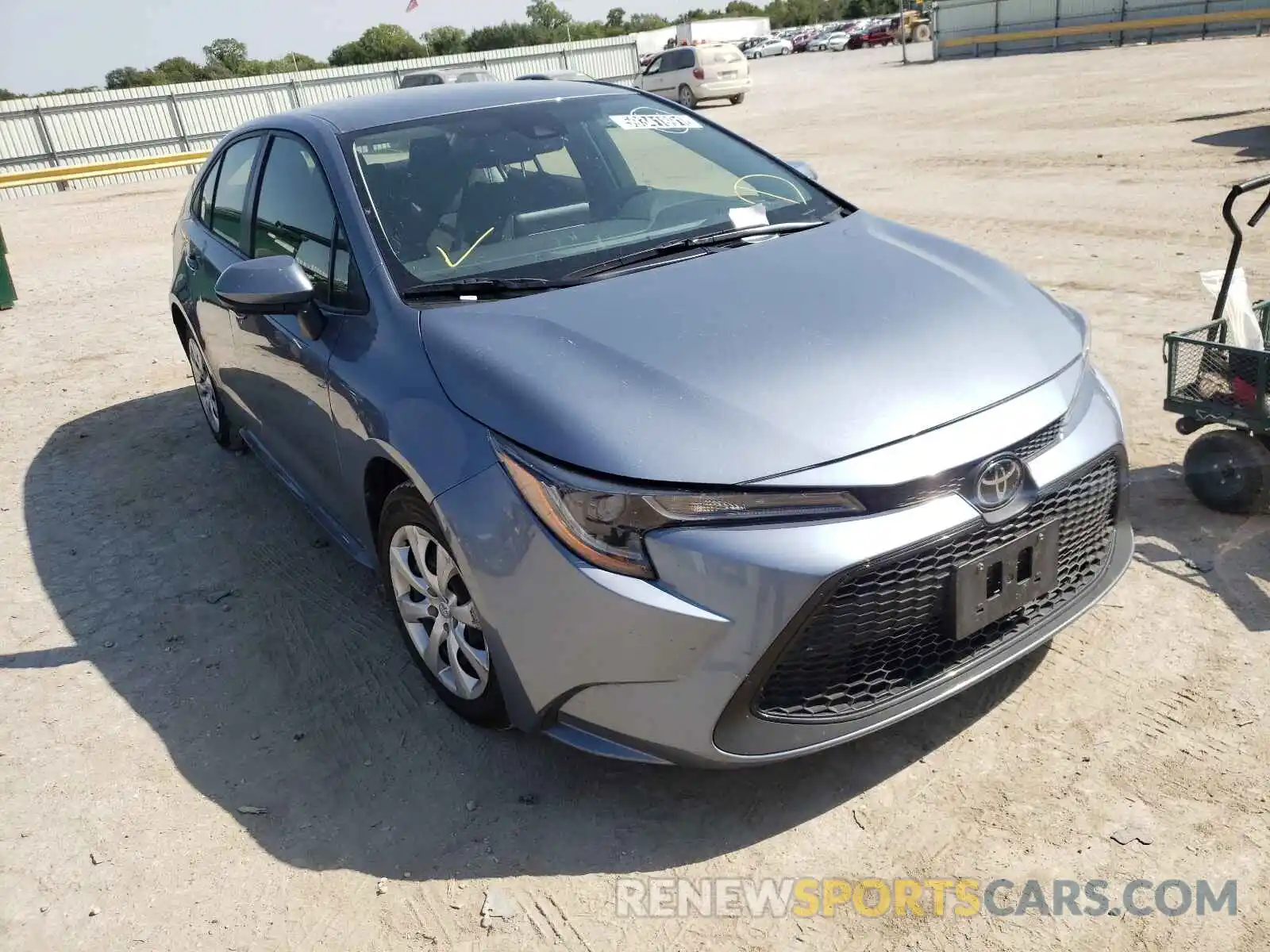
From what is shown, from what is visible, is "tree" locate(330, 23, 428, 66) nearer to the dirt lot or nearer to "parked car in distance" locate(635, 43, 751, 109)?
"parked car in distance" locate(635, 43, 751, 109)

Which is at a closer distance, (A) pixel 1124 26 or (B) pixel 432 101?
(B) pixel 432 101

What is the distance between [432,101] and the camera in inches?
151

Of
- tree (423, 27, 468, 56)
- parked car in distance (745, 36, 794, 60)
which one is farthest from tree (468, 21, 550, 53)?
parked car in distance (745, 36, 794, 60)

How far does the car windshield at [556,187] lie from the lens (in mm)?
3193

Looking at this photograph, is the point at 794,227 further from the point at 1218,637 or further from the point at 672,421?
the point at 1218,637

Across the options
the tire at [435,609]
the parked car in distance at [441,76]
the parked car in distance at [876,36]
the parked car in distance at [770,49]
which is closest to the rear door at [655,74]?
the parked car in distance at [441,76]

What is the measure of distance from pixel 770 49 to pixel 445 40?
31.4m

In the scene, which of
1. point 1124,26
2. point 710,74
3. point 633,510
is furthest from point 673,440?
point 1124,26

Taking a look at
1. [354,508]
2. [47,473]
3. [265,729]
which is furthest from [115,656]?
[47,473]

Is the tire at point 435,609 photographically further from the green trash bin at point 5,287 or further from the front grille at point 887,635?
the green trash bin at point 5,287

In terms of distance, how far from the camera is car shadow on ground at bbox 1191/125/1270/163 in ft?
33.5

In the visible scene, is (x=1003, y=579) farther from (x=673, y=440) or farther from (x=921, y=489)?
(x=673, y=440)

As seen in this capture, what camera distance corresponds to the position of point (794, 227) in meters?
3.44

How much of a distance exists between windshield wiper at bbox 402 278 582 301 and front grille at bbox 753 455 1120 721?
1284mm
